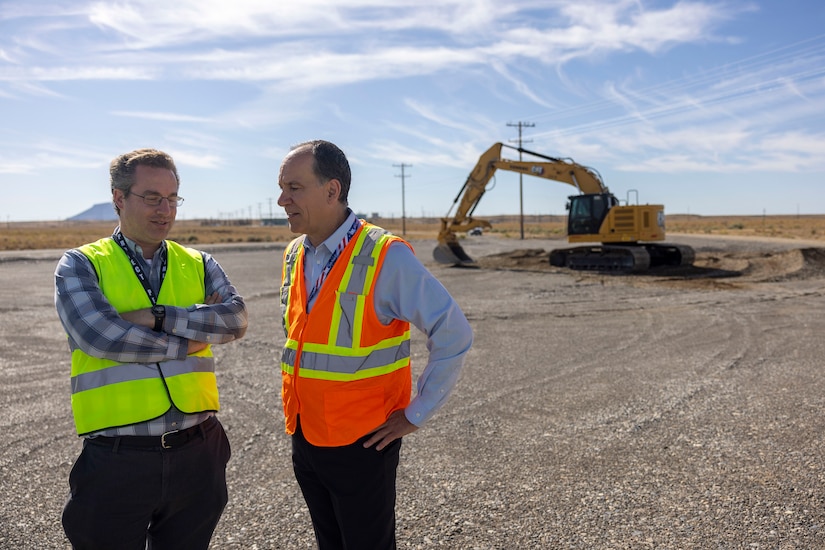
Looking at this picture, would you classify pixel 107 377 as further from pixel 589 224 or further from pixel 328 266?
pixel 589 224

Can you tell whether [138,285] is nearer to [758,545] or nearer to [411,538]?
[411,538]

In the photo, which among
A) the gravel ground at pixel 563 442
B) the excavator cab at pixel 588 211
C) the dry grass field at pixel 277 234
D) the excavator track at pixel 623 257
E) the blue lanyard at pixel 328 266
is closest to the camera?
the blue lanyard at pixel 328 266

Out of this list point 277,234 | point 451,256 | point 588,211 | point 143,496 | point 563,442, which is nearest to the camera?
point 143,496

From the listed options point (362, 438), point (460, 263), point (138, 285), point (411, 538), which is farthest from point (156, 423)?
point (460, 263)

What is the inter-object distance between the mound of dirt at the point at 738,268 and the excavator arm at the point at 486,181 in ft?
4.76

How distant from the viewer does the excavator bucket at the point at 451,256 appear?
996 inches

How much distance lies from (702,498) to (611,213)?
18322 millimetres

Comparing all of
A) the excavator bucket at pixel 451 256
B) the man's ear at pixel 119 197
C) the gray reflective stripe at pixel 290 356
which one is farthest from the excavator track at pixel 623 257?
the man's ear at pixel 119 197

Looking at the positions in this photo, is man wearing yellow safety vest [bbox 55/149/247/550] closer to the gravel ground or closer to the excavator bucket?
the gravel ground

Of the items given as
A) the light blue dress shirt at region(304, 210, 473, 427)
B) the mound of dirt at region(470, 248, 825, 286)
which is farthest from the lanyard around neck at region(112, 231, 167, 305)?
the mound of dirt at region(470, 248, 825, 286)

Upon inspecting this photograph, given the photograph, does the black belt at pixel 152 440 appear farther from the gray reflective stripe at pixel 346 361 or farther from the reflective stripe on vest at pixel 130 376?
the gray reflective stripe at pixel 346 361

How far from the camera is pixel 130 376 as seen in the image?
101 inches

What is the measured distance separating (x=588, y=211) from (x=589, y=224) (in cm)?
44

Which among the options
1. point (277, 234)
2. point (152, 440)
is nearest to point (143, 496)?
point (152, 440)
